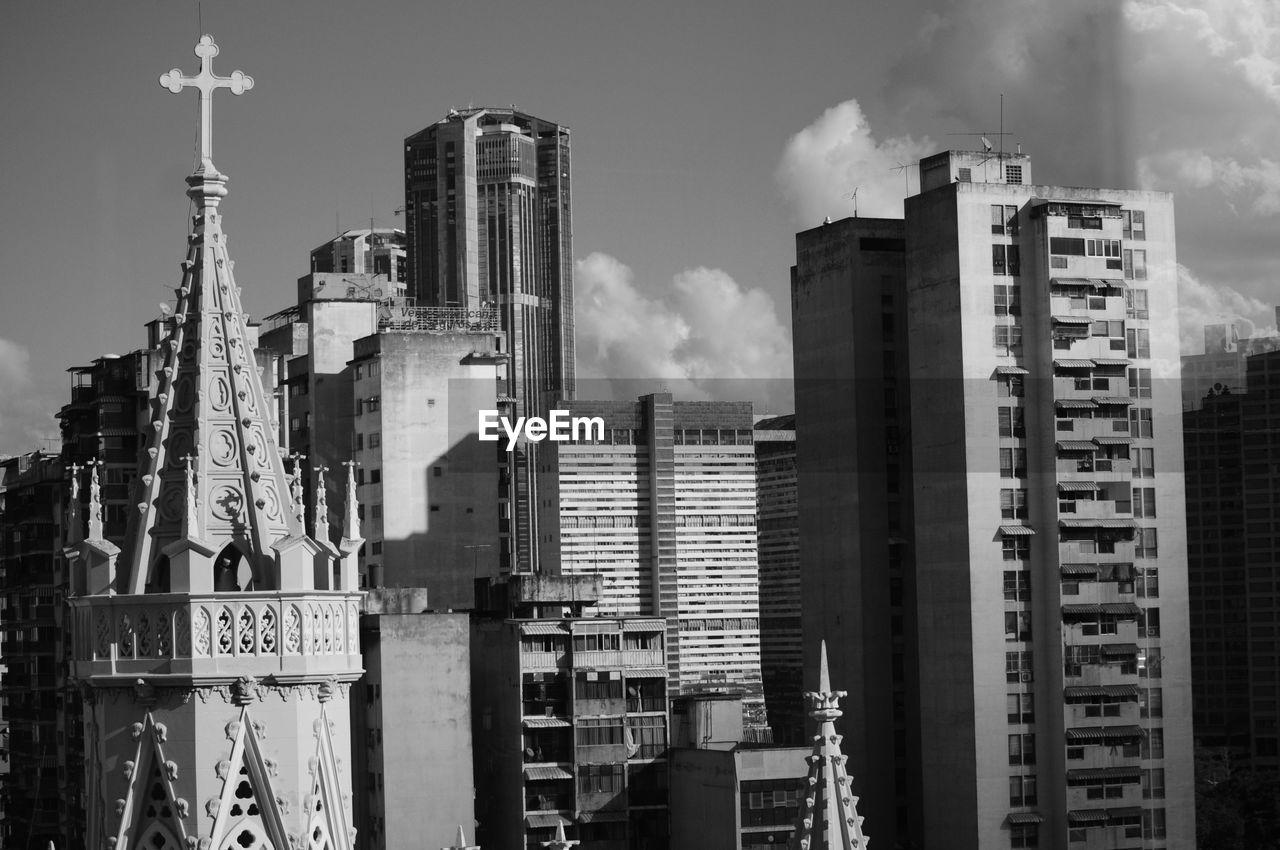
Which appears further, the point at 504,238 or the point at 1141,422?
the point at 504,238

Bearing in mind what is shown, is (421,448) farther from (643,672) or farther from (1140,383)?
(1140,383)

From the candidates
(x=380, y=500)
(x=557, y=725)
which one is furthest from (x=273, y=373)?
(x=557, y=725)

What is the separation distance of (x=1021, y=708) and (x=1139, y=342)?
7.45 meters

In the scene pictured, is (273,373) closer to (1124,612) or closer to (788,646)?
(1124,612)

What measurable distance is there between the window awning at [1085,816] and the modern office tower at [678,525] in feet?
163

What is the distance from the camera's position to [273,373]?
1922 inches

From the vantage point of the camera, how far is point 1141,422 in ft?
140

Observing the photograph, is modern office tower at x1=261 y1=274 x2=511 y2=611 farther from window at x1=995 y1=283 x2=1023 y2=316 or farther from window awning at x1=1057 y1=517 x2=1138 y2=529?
window awning at x1=1057 y1=517 x2=1138 y2=529

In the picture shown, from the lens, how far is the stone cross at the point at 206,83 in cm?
718

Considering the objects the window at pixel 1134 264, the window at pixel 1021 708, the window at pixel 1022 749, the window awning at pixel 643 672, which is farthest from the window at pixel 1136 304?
the window awning at pixel 643 672

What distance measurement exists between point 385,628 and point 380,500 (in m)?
7.61

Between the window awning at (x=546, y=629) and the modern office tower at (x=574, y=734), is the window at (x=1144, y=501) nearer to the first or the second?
the modern office tower at (x=574, y=734)

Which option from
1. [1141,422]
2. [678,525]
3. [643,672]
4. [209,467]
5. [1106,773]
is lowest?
[1106,773]

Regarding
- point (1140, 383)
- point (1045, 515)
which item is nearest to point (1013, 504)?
point (1045, 515)
